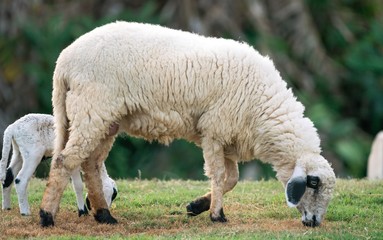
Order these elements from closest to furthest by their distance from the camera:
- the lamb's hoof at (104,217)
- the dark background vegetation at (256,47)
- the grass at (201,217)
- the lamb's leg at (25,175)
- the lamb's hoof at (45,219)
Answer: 1. the grass at (201,217)
2. the lamb's hoof at (45,219)
3. the lamb's hoof at (104,217)
4. the lamb's leg at (25,175)
5. the dark background vegetation at (256,47)

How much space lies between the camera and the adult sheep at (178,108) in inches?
458

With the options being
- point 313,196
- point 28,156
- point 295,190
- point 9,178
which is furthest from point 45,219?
point 313,196

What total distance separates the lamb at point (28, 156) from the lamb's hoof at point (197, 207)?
0.89 metres

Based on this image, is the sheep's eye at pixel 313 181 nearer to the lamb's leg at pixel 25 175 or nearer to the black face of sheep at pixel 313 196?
the black face of sheep at pixel 313 196

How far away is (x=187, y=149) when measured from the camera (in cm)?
2358

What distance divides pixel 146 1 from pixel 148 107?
15688mm

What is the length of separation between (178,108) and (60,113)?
1280mm

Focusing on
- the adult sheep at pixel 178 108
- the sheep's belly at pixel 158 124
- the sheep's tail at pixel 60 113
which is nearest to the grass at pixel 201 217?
the adult sheep at pixel 178 108

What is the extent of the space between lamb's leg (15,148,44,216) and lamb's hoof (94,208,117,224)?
32.6 inches

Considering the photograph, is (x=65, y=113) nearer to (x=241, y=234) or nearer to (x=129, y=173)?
(x=241, y=234)

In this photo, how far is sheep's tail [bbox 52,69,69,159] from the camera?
11.9m

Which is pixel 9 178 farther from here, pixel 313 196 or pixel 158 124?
pixel 313 196

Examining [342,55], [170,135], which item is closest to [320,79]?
[342,55]

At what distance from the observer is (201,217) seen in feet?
40.2
